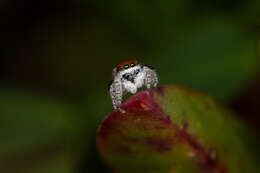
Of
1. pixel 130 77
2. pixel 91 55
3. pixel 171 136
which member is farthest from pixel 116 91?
pixel 91 55

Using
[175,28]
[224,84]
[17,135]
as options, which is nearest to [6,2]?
[17,135]

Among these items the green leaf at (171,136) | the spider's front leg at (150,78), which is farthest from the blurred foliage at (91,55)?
the spider's front leg at (150,78)

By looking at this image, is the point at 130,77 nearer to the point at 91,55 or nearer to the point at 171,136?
the point at 171,136

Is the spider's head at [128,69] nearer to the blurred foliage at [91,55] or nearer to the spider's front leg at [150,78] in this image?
the spider's front leg at [150,78]

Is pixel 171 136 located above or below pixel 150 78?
below

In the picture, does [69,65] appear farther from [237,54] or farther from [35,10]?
[237,54]
